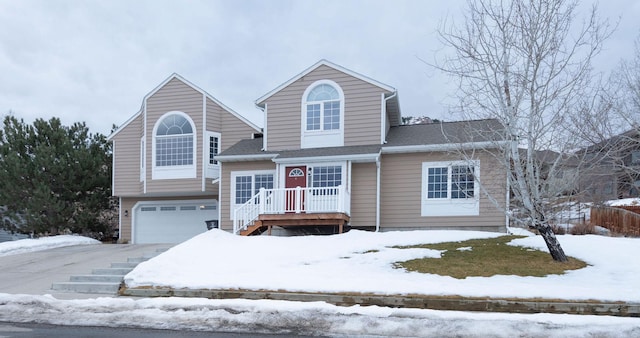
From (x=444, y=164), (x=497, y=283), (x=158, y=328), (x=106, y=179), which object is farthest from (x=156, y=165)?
(x=497, y=283)

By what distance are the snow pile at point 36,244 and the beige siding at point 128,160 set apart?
8.21 feet

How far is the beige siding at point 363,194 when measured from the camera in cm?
1561

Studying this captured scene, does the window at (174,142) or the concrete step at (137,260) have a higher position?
the window at (174,142)

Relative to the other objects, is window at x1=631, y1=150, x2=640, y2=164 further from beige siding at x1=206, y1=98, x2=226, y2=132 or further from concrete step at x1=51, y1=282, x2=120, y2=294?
concrete step at x1=51, y1=282, x2=120, y2=294

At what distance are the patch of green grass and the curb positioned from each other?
4.77 feet

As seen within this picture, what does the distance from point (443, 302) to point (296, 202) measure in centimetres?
759

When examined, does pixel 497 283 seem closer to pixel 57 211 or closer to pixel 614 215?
pixel 614 215

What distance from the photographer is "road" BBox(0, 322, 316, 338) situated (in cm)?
639

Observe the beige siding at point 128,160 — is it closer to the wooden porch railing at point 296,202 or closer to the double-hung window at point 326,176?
the wooden porch railing at point 296,202

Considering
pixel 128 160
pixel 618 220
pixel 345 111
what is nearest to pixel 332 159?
pixel 345 111

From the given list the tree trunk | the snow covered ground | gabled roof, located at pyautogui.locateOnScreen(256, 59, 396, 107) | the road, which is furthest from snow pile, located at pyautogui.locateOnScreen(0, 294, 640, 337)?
gabled roof, located at pyautogui.locateOnScreen(256, 59, 396, 107)

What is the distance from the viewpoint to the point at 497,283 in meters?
8.48

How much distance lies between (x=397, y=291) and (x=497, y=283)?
185cm

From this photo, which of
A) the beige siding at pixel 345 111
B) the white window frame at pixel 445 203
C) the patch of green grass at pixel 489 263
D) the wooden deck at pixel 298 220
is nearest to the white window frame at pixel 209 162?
the beige siding at pixel 345 111
